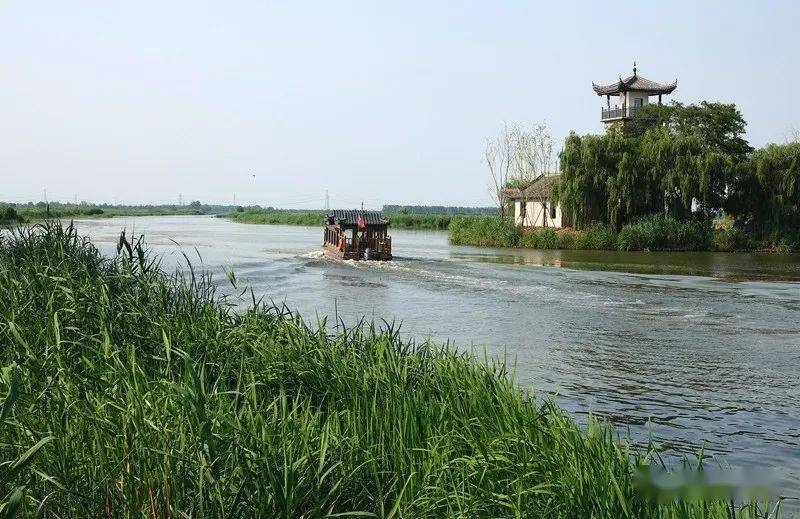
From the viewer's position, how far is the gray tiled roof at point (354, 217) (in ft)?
119

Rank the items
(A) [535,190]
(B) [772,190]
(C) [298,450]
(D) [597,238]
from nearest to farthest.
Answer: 1. (C) [298,450]
2. (B) [772,190]
3. (D) [597,238]
4. (A) [535,190]

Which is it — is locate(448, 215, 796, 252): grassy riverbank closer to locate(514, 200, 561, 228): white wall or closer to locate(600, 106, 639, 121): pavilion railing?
locate(514, 200, 561, 228): white wall

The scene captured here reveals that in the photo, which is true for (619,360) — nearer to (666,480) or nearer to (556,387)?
(556,387)

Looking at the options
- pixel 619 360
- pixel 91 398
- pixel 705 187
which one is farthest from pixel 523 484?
pixel 705 187

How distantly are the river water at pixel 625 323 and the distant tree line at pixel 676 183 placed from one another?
593cm

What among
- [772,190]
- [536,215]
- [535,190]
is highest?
[535,190]

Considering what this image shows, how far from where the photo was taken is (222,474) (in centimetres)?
485

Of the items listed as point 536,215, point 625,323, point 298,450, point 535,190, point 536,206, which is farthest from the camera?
point 535,190

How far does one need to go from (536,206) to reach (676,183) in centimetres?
1392

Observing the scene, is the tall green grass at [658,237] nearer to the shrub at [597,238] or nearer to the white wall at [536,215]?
the shrub at [597,238]

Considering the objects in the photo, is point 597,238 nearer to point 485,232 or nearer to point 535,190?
point 485,232

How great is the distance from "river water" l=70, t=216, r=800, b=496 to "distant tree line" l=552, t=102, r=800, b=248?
5.93 metres

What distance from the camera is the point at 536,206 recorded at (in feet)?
186

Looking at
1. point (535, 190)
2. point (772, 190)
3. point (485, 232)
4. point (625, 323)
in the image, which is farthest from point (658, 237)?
point (625, 323)
